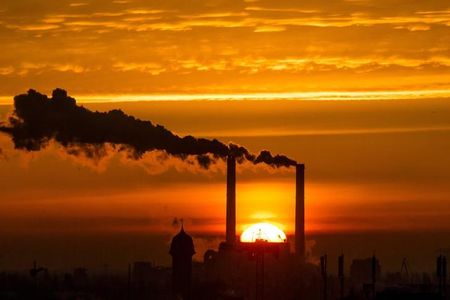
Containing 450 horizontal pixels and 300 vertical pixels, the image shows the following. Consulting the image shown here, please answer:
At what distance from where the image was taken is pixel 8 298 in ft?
654

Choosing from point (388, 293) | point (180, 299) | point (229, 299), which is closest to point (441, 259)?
point (388, 293)

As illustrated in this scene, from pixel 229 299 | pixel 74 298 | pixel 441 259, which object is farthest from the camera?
pixel 74 298

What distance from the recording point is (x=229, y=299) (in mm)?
180875

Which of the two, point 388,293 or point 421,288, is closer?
point 388,293

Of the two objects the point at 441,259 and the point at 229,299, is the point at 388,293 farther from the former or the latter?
the point at 229,299

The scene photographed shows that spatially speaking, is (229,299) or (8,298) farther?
(8,298)

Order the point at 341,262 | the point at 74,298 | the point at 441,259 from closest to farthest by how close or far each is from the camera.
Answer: the point at 441,259, the point at 341,262, the point at 74,298

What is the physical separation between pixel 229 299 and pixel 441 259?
36812mm

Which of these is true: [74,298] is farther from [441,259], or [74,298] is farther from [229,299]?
[441,259]

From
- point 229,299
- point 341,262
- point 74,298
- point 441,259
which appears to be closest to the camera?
point 441,259

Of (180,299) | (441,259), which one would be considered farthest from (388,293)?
(180,299)

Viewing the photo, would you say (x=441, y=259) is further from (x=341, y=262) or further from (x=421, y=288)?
(x=421, y=288)

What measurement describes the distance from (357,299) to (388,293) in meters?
16.8

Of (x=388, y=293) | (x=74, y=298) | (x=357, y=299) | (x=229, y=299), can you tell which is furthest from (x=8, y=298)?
(x=388, y=293)
